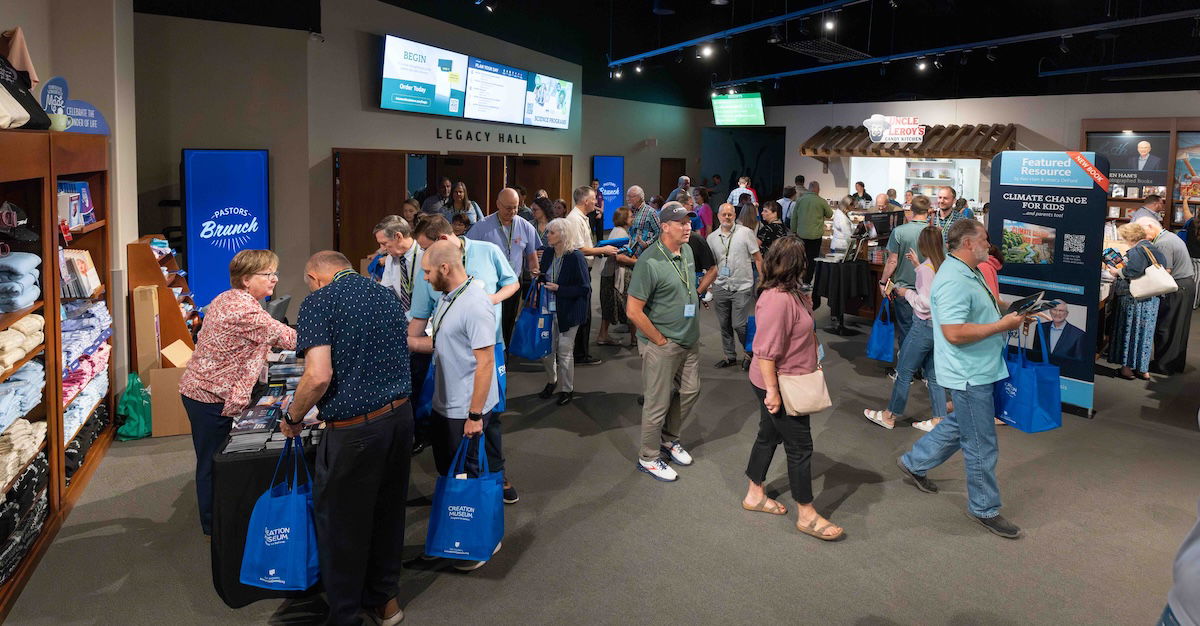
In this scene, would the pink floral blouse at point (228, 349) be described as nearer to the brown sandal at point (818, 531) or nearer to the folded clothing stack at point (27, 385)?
the folded clothing stack at point (27, 385)

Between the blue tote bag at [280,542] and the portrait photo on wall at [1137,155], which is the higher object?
the portrait photo on wall at [1137,155]

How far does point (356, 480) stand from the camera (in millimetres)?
2973

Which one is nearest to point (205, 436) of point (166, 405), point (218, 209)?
point (166, 405)

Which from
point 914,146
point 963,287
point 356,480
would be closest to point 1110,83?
point 914,146

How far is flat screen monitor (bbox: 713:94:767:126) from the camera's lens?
674 inches

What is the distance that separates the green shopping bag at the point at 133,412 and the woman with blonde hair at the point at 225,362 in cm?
183

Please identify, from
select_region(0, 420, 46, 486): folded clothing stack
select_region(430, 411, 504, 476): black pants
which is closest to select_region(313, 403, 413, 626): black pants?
select_region(430, 411, 504, 476): black pants

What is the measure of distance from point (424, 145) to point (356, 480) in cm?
811

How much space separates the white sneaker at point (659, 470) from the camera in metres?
4.70

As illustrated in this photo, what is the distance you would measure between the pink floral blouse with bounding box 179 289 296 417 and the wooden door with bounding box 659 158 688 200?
1551 centimetres

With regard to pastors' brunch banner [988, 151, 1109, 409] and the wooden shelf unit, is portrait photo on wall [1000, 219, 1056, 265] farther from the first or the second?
the wooden shelf unit

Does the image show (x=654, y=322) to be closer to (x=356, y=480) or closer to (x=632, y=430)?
(x=632, y=430)

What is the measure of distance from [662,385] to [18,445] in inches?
123

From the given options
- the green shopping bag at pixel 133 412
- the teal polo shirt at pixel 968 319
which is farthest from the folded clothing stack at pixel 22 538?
the teal polo shirt at pixel 968 319
